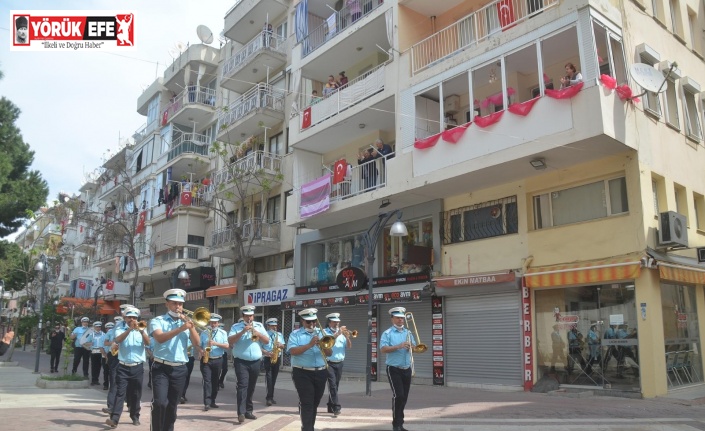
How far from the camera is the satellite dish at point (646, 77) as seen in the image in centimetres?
1445

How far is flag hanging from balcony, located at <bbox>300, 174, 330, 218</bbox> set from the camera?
21.5m

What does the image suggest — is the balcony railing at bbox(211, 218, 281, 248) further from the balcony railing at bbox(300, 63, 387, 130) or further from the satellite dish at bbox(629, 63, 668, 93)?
the satellite dish at bbox(629, 63, 668, 93)

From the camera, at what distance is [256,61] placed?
29422 mm

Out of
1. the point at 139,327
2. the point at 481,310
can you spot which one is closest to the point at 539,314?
the point at 481,310

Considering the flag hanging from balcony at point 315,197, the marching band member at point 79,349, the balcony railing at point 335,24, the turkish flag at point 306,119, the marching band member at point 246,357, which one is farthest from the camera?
the turkish flag at point 306,119

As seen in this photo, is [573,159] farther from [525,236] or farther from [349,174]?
[349,174]

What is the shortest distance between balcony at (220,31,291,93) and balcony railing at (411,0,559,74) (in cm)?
1163

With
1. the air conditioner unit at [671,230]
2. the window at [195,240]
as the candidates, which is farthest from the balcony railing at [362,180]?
the window at [195,240]

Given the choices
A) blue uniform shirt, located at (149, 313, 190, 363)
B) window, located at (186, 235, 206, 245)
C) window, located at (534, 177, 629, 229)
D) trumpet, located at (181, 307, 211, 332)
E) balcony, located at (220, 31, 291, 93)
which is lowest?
blue uniform shirt, located at (149, 313, 190, 363)

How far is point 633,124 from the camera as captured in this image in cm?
1437

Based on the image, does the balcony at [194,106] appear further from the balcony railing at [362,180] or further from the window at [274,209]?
the balcony railing at [362,180]

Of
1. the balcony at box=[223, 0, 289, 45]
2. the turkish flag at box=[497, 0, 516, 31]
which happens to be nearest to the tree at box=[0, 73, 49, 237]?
the balcony at box=[223, 0, 289, 45]

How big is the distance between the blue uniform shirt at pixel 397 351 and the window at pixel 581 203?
809 centimetres

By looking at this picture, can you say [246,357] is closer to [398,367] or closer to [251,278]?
[398,367]
